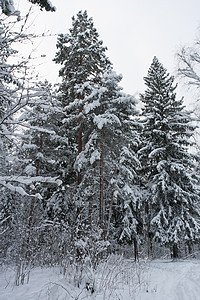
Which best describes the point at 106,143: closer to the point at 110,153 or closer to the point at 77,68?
→ the point at 110,153

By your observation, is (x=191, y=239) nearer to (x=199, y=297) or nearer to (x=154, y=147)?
(x=154, y=147)

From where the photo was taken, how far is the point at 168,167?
14805 mm

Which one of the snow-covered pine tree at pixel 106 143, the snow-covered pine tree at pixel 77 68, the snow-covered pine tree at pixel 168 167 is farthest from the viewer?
the snow-covered pine tree at pixel 168 167

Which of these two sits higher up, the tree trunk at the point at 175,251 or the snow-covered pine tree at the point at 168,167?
the snow-covered pine tree at the point at 168,167

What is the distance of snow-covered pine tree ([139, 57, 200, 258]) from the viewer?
13.3 metres

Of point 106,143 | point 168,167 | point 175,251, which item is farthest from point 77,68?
point 175,251

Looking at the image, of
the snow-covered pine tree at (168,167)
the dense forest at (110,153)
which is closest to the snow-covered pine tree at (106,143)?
the dense forest at (110,153)

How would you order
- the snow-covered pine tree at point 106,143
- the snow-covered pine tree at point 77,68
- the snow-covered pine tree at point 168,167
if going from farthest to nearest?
the snow-covered pine tree at point 168,167 < the snow-covered pine tree at point 77,68 < the snow-covered pine tree at point 106,143

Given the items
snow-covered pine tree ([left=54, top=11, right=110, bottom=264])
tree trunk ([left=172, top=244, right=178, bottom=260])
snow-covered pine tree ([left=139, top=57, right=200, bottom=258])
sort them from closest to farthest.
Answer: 1. snow-covered pine tree ([left=54, top=11, right=110, bottom=264])
2. snow-covered pine tree ([left=139, top=57, right=200, bottom=258])
3. tree trunk ([left=172, top=244, right=178, bottom=260])

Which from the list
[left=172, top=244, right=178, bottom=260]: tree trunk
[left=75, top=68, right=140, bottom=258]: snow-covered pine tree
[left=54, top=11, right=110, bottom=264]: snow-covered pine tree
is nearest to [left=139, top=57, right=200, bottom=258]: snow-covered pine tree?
[left=172, top=244, right=178, bottom=260]: tree trunk

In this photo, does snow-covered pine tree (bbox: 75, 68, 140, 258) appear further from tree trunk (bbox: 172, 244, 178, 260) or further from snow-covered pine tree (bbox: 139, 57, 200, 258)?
tree trunk (bbox: 172, 244, 178, 260)

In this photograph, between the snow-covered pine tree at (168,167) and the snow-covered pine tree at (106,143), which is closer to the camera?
the snow-covered pine tree at (106,143)

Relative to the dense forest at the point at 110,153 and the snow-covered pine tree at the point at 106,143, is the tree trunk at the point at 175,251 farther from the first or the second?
the snow-covered pine tree at the point at 106,143

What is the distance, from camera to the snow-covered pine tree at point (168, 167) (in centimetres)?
1334
